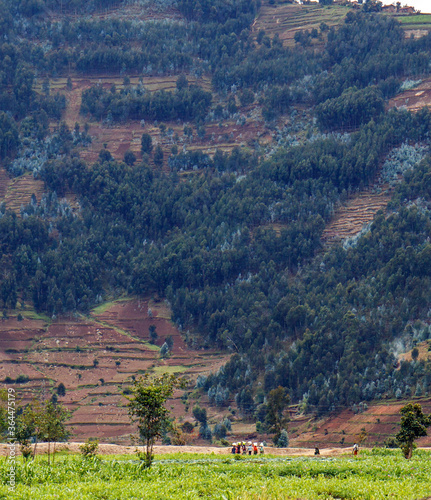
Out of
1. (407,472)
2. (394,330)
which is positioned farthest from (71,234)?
(407,472)

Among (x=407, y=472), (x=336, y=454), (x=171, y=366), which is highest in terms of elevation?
(x=407, y=472)

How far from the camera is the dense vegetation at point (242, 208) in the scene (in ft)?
295

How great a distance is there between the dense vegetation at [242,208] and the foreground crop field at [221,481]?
150 feet

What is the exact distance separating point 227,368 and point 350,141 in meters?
58.1

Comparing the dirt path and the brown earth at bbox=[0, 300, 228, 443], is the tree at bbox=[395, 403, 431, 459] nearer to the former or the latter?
the dirt path

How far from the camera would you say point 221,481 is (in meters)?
29.3

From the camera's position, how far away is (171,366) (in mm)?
98312

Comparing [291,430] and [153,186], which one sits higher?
[153,186]

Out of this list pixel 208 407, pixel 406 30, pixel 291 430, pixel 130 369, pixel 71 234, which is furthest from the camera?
pixel 406 30

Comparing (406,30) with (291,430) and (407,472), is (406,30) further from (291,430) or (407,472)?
(407,472)

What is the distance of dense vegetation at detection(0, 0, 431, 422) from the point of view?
295 feet

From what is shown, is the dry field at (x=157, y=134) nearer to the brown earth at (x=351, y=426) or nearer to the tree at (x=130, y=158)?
the tree at (x=130, y=158)

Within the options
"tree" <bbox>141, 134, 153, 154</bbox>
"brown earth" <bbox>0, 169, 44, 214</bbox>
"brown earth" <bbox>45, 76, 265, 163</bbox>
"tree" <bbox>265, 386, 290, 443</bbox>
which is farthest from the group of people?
"tree" <bbox>141, 134, 153, 154</bbox>

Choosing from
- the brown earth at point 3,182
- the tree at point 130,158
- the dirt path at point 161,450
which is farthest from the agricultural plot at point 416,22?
the dirt path at point 161,450
